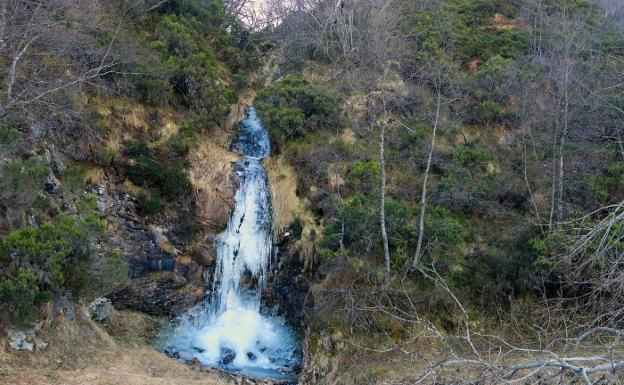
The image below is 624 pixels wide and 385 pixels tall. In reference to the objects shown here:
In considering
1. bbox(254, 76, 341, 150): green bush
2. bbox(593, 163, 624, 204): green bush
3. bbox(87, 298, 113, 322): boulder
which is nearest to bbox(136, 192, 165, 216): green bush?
bbox(87, 298, 113, 322): boulder

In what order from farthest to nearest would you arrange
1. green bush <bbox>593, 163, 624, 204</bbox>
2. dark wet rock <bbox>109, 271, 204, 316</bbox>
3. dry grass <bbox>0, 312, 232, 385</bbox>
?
green bush <bbox>593, 163, 624, 204</bbox>
dark wet rock <bbox>109, 271, 204, 316</bbox>
dry grass <bbox>0, 312, 232, 385</bbox>

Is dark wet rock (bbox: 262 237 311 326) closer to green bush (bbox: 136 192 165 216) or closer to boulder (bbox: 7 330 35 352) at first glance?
green bush (bbox: 136 192 165 216)

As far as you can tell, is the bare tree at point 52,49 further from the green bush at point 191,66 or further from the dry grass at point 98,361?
the dry grass at point 98,361

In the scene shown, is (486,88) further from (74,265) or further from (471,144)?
(74,265)

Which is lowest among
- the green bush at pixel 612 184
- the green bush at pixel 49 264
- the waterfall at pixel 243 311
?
the waterfall at pixel 243 311

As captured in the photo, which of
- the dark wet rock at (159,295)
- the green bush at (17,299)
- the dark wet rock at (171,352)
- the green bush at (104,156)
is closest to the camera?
the green bush at (17,299)

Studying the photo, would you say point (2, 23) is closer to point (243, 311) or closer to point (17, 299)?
point (17, 299)

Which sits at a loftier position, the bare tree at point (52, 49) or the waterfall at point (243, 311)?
the bare tree at point (52, 49)

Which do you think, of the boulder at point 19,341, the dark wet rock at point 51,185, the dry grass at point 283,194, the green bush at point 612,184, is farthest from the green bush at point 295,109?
the boulder at point 19,341
